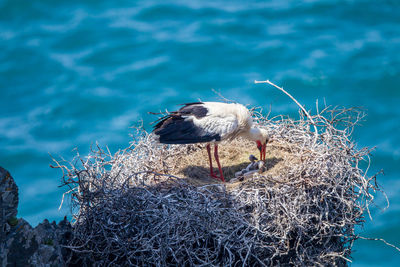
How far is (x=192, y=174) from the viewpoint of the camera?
252 inches

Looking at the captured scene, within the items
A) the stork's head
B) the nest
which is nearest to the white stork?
the stork's head

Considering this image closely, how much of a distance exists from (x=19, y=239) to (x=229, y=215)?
6.25 feet

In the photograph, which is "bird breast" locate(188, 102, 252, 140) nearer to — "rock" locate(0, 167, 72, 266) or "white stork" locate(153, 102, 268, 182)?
"white stork" locate(153, 102, 268, 182)

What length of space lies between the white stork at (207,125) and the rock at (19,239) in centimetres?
204

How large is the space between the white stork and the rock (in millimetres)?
2035

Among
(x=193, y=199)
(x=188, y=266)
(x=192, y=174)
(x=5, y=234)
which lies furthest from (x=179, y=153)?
(x=5, y=234)

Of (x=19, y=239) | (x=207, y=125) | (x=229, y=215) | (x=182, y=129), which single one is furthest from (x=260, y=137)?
(x=19, y=239)

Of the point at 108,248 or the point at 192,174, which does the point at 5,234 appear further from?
the point at 192,174

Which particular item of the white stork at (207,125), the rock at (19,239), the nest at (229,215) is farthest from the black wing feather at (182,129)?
the rock at (19,239)

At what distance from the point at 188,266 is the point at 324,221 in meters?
1.39

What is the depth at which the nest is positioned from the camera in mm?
4766

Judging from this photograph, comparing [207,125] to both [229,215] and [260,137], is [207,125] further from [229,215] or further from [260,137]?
[229,215]

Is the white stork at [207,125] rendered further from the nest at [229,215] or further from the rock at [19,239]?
the rock at [19,239]

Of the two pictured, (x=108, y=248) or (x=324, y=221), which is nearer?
(x=108, y=248)
